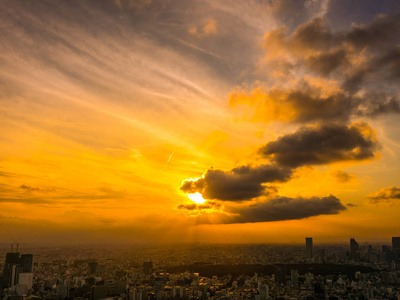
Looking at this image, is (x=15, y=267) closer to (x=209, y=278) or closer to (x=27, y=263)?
(x=27, y=263)

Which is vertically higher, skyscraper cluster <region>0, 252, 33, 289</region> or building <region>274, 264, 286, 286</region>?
skyscraper cluster <region>0, 252, 33, 289</region>

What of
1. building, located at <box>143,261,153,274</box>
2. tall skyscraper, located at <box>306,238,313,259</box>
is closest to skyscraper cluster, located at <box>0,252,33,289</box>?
building, located at <box>143,261,153,274</box>

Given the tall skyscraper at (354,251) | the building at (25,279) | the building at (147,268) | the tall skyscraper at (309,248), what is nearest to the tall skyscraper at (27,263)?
the building at (25,279)

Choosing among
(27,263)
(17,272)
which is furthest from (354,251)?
(17,272)

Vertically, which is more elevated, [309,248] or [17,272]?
[17,272]

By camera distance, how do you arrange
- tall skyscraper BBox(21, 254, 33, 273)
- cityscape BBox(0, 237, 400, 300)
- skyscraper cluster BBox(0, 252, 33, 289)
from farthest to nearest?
tall skyscraper BBox(21, 254, 33, 273)
skyscraper cluster BBox(0, 252, 33, 289)
cityscape BBox(0, 237, 400, 300)

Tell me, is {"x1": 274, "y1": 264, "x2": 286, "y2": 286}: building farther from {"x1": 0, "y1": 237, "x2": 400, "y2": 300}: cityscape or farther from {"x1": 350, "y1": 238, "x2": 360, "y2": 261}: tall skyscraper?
{"x1": 350, "y1": 238, "x2": 360, "y2": 261}: tall skyscraper

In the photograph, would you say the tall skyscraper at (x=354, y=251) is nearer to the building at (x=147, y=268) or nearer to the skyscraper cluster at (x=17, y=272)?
the building at (x=147, y=268)

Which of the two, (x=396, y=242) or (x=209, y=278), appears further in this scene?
(x=396, y=242)
